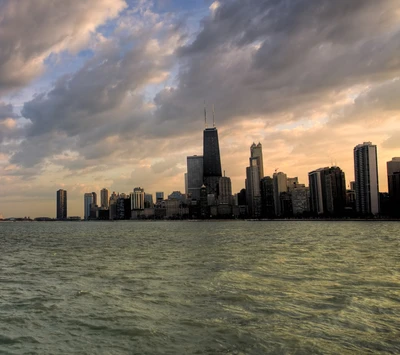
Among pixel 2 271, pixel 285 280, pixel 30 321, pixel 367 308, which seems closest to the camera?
pixel 30 321

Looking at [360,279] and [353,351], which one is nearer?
[353,351]

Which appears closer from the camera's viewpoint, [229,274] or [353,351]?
[353,351]

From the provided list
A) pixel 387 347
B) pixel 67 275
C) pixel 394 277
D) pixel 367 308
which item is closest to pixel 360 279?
pixel 394 277

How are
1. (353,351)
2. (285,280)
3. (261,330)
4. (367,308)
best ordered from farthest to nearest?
(285,280) < (367,308) < (261,330) < (353,351)

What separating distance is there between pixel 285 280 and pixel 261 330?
13946mm

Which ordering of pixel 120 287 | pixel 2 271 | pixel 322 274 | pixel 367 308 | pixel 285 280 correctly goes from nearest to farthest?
pixel 367 308, pixel 120 287, pixel 285 280, pixel 322 274, pixel 2 271

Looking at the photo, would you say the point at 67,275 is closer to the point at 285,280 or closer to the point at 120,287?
the point at 120,287

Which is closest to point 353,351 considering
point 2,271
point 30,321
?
point 30,321

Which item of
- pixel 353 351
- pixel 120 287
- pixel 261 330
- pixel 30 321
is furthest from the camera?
pixel 120 287

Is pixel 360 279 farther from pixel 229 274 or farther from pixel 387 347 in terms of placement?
pixel 387 347

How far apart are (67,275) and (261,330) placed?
23.6m

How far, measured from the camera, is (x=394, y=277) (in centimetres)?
3184

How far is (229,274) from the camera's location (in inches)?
1341

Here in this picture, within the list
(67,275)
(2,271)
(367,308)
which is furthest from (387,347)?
(2,271)
